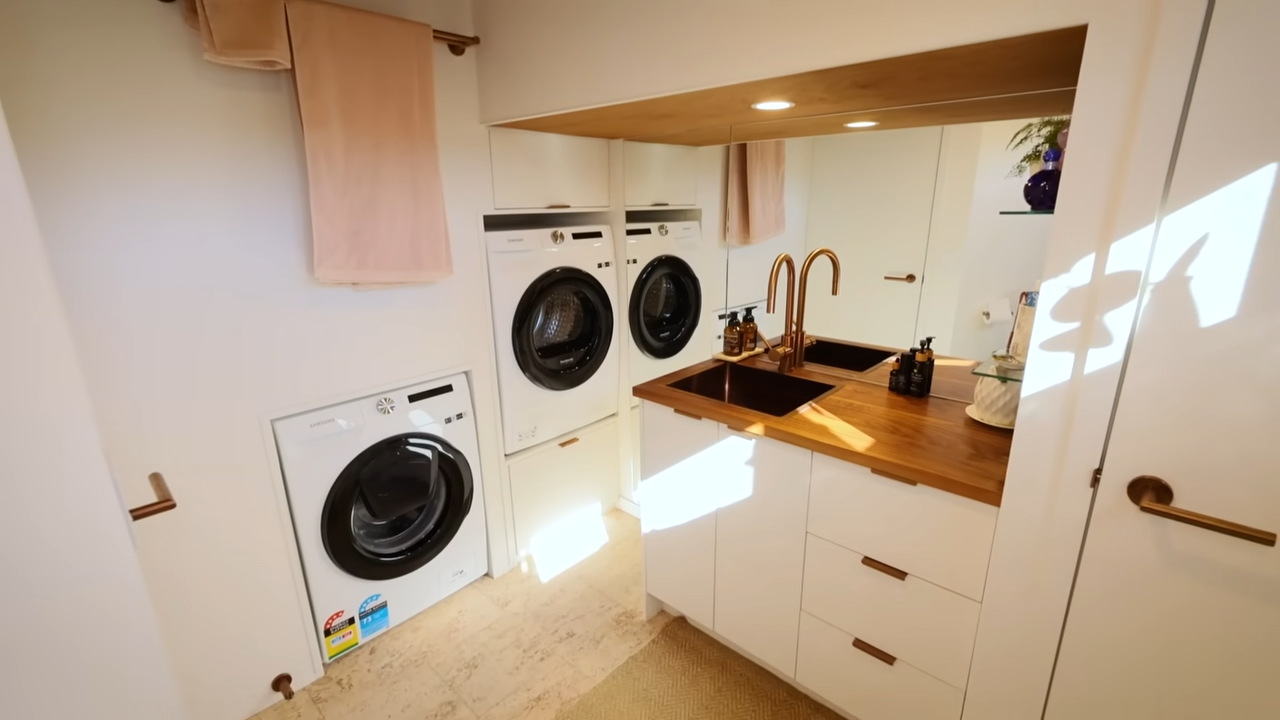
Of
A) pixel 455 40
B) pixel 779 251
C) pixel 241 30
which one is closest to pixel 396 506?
pixel 241 30

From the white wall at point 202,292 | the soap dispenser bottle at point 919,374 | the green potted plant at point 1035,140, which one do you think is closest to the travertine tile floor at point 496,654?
the white wall at point 202,292

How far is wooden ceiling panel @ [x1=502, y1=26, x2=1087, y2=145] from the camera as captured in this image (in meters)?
1.03

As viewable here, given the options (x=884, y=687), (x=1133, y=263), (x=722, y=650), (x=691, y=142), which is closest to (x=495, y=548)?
(x=722, y=650)

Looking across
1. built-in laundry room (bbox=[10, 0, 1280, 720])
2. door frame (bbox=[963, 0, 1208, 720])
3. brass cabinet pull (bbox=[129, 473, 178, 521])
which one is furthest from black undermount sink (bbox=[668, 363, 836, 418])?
brass cabinet pull (bbox=[129, 473, 178, 521])

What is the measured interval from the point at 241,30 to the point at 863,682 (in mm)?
2381

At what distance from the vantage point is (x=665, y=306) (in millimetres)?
2730

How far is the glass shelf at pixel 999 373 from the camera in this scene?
1352 millimetres

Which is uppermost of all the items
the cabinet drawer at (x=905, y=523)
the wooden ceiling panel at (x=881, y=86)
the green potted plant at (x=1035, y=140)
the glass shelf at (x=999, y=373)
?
the wooden ceiling panel at (x=881, y=86)

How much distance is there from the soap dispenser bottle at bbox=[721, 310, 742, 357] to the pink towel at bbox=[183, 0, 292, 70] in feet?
5.27

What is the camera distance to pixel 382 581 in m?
1.99

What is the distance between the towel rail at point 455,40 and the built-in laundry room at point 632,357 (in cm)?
1

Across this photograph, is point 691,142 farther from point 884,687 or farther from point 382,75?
point 884,687

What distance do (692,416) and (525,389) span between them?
863 mm

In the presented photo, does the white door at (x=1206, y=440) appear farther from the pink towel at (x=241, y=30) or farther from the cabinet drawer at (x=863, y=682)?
the pink towel at (x=241, y=30)
